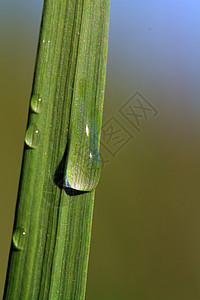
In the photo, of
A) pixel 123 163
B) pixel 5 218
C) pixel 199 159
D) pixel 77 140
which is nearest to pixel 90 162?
pixel 77 140

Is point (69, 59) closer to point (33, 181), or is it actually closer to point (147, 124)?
point (33, 181)

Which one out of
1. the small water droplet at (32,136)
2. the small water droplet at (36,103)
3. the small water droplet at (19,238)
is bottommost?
the small water droplet at (19,238)

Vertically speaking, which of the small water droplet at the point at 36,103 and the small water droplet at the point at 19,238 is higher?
the small water droplet at the point at 36,103

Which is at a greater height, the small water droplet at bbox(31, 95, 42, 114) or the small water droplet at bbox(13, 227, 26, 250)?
the small water droplet at bbox(31, 95, 42, 114)

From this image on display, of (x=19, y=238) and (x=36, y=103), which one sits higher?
(x=36, y=103)
